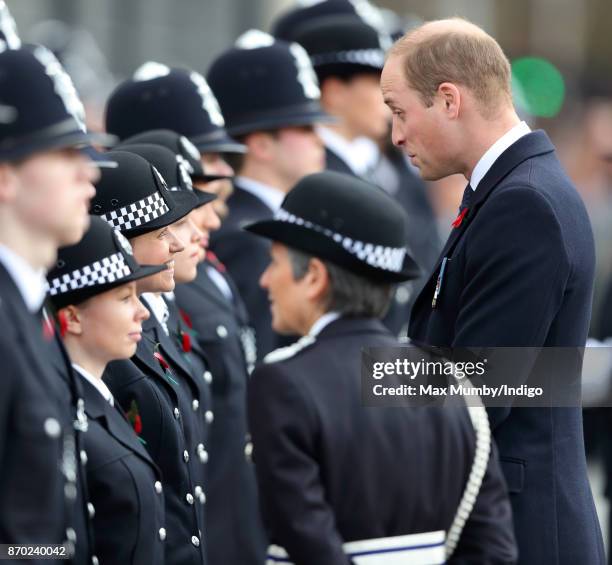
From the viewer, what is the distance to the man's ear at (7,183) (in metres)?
3.08

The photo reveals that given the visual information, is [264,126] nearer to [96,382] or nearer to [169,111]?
[169,111]

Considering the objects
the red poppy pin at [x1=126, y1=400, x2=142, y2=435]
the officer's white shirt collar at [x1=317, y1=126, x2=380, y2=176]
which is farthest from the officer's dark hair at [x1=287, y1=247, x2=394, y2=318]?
the officer's white shirt collar at [x1=317, y1=126, x2=380, y2=176]

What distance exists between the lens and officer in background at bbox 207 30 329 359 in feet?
21.4

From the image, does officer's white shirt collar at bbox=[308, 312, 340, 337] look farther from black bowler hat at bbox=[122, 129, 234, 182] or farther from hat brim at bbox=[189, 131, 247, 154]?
hat brim at bbox=[189, 131, 247, 154]

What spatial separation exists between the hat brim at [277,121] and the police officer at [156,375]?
2242mm

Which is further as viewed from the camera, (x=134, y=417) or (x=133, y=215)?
(x=133, y=215)

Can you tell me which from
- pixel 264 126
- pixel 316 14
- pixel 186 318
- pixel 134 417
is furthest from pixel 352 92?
pixel 134 417

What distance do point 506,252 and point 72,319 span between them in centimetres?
116

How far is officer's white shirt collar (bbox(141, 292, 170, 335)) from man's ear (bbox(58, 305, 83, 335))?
2.09ft

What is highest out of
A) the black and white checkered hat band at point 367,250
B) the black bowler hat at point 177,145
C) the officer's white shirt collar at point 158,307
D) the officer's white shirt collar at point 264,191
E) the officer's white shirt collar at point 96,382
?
the black and white checkered hat band at point 367,250

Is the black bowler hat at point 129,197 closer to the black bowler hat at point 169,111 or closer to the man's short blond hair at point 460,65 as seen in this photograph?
the man's short blond hair at point 460,65

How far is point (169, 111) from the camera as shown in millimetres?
5930

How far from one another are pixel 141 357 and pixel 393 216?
3.60 feet

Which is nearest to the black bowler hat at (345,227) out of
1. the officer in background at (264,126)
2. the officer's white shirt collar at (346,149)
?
the officer in background at (264,126)
